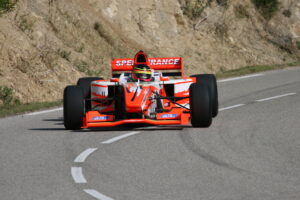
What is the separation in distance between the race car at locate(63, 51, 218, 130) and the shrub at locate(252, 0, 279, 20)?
64.3 ft

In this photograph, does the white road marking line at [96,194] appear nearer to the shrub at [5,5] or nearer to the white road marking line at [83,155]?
the white road marking line at [83,155]

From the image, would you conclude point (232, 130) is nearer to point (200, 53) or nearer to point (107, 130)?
point (107, 130)

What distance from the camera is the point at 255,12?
32.5 m

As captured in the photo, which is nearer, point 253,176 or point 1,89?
point 253,176

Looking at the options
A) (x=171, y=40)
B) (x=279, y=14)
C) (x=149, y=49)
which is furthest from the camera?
(x=279, y=14)

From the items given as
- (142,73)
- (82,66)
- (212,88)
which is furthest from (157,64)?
(82,66)

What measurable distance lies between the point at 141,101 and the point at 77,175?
3.69m

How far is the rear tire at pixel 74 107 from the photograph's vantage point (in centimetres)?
1194

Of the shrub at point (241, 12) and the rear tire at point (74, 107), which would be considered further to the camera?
the shrub at point (241, 12)

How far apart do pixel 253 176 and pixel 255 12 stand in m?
25.0

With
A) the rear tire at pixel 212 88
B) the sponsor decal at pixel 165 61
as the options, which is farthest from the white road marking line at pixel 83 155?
the sponsor decal at pixel 165 61

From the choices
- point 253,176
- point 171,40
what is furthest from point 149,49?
point 253,176

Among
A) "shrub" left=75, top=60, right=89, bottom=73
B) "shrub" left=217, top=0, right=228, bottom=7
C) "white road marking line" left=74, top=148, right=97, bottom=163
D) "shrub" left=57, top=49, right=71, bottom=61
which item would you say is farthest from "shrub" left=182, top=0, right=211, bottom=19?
"white road marking line" left=74, top=148, right=97, bottom=163

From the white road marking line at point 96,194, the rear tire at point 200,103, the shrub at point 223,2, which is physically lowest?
the white road marking line at point 96,194
